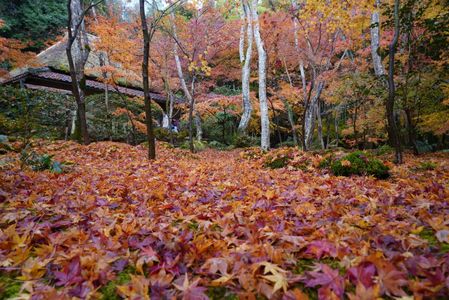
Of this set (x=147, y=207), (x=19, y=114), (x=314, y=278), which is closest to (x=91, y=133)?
(x=19, y=114)

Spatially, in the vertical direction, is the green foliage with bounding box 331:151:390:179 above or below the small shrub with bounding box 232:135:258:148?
below

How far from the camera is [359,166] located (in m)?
5.48

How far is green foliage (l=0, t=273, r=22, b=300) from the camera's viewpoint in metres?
1.31

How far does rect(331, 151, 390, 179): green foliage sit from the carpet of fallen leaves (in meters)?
2.34

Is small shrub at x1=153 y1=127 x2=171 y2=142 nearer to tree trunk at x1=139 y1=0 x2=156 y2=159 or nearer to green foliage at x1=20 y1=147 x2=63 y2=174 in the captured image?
tree trunk at x1=139 y1=0 x2=156 y2=159

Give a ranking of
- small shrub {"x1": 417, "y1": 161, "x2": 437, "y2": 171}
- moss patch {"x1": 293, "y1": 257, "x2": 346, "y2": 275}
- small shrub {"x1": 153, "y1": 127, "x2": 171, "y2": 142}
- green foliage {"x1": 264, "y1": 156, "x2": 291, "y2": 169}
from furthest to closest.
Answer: small shrub {"x1": 153, "y1": 127, "x2": 171, "y2": 142} → green foliage {"x1": 264, "y1": 156, "x2": 291, "y2": 169} → small shrub {"x1": 417, "y1": 161, "x2": 437, "y2": 171} → moss patch {"x1": 293, "y1": 257, "x2": 346, "y2": 275}

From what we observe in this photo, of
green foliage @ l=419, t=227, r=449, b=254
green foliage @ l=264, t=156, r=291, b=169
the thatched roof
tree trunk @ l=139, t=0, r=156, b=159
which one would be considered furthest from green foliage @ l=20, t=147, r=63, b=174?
the thatched roof

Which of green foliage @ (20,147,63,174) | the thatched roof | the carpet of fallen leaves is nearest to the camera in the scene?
the carpet of fallen leaves

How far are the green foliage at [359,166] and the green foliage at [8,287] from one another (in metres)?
5.22

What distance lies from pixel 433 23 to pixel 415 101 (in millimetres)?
2647

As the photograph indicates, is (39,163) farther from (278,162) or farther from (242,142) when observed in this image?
(242,142)

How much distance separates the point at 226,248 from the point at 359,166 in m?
4.54

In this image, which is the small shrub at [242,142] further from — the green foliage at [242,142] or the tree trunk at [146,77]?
the tree trunk at [146,77]

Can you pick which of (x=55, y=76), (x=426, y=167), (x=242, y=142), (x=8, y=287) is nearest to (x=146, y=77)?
(x=426, y=167)
